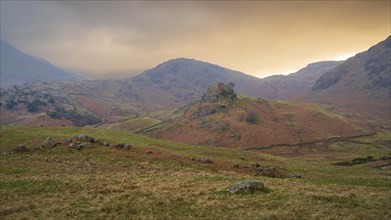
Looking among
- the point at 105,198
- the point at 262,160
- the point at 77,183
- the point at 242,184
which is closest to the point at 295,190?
the point at 242,184

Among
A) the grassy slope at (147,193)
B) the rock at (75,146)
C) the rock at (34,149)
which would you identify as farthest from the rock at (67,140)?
the grassy slope at (147,193)

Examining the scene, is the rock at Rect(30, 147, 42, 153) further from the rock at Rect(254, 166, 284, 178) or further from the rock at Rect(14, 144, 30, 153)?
the rock at Rect(254, 166, 284, 178)

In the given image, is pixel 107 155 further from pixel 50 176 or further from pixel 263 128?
pixel 263 128

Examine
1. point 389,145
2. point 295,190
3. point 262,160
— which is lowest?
point 389,145

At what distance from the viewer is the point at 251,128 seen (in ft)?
560

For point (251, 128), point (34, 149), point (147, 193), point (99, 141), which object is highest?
point (99, 141)

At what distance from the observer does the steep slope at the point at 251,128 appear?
539ft

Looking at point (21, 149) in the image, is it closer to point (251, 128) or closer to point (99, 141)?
point (99, 141)

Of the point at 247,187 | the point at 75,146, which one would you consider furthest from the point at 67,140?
the point at 247,187

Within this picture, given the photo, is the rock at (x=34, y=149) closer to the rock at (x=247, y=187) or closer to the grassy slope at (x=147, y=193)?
the grassy slope at (x=147, y=193)

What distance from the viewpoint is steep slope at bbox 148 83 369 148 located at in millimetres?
164375

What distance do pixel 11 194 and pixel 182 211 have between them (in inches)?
733

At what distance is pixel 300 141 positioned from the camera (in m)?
165

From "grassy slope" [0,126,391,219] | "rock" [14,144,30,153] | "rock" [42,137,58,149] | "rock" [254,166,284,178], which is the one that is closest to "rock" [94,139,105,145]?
"grassy slope" [0,126,391,219]
